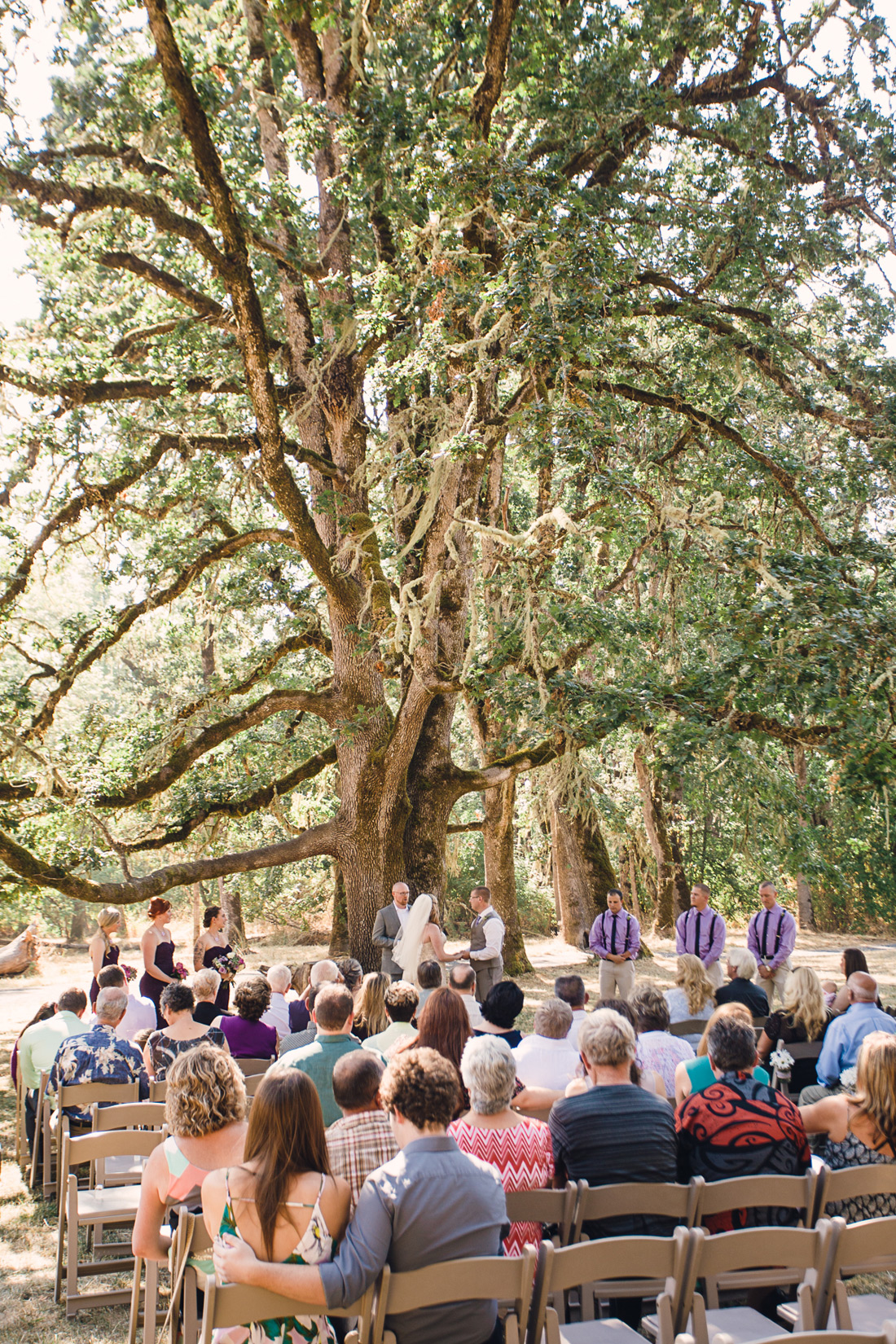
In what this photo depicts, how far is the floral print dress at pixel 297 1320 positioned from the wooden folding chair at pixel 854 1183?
150 cm

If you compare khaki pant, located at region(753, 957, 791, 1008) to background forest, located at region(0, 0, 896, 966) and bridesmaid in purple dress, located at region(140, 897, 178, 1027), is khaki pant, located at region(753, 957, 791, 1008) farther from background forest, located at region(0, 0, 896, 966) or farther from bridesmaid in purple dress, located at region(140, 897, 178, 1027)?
bridesmaid in purple dress, located at region(140, 897, 178, 1027)

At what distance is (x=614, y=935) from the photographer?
8.23 metres

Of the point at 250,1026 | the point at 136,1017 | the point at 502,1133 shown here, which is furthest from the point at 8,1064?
the point at 502,1133

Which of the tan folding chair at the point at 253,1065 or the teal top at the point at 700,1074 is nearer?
the teal top at the point at 700,1074

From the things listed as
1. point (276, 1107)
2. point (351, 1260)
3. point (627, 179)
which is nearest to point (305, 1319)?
point (351, 1260)

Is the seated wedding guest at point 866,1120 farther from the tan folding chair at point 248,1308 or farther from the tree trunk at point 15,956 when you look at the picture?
the tree trunk at point 15,956

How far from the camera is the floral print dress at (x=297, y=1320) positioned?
2.25 m

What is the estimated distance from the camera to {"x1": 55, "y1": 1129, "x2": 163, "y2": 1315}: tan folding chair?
3.30m

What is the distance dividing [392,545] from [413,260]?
4.06 metres

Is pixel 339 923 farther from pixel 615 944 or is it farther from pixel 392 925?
pixel 615 944

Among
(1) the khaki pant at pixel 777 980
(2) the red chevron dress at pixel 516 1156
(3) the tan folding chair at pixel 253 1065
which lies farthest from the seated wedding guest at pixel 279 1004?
(1) the khaki pant at pixel 777 980

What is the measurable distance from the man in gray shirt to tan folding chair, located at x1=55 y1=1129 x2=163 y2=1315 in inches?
48.6

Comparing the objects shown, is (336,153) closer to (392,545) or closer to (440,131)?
(440,131)

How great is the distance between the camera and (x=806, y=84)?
27.1 ft
